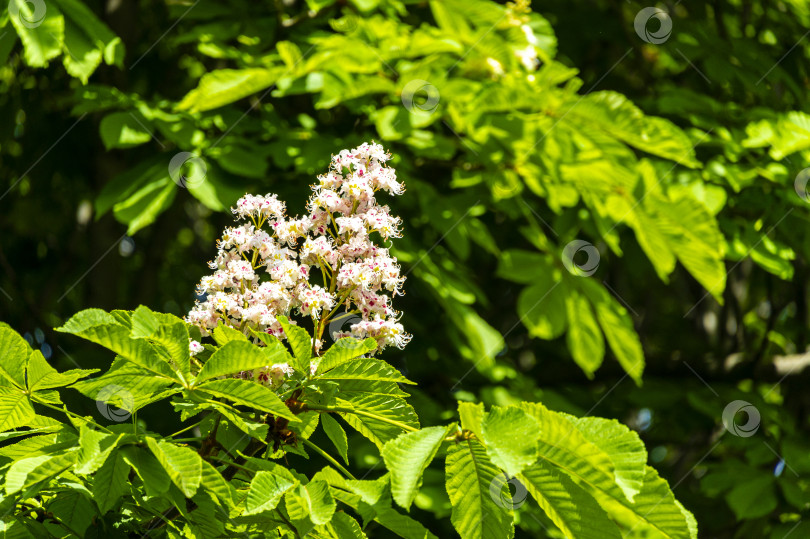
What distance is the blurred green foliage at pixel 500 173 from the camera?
2.42 m

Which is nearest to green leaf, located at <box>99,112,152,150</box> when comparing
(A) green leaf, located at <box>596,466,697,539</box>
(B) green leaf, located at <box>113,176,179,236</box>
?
(B) green leaf, located at <box>113,176,179,236</box>

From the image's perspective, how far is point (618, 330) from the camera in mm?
2668

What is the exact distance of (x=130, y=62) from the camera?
3.76 meters

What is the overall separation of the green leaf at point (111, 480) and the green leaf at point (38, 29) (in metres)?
1.34

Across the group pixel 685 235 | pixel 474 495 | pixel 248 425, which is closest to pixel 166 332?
pixel 248 425

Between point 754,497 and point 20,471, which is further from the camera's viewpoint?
point 754,497

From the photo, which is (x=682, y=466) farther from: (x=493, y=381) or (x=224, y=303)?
(x=224, y=303)

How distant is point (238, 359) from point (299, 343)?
0.11 meters

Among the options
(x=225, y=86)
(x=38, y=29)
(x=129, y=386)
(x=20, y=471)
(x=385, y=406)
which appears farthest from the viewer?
(x=225, y=86)

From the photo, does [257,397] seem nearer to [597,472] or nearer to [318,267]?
[318,267]

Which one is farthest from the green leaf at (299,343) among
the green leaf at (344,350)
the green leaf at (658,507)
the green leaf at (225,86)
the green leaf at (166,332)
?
the green leaf at (225,86)

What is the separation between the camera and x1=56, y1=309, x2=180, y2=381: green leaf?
3.66 ft

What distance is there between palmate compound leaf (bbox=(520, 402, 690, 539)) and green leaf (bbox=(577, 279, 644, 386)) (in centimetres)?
145

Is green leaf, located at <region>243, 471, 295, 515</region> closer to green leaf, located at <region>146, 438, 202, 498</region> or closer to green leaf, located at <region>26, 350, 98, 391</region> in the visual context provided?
green leaf, located at <region>146, 438, 202, 498</region>
